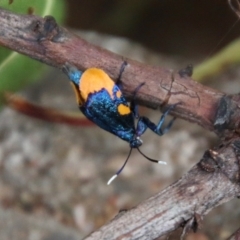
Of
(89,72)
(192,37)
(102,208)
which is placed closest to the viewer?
(89,72)

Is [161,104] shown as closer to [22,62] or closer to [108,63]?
[108,63]

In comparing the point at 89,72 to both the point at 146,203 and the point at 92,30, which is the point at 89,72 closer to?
the point at 146,203

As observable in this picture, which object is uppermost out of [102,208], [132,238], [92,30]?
[132,238]

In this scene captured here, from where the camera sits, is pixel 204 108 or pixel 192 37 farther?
pixel 192 37

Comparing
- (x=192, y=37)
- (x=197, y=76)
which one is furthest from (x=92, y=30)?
(x=197, y=76)

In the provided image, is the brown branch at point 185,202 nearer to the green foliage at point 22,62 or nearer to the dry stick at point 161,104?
the dry stick at point 161,104

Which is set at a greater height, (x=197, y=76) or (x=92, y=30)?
(x=197, y=76)
